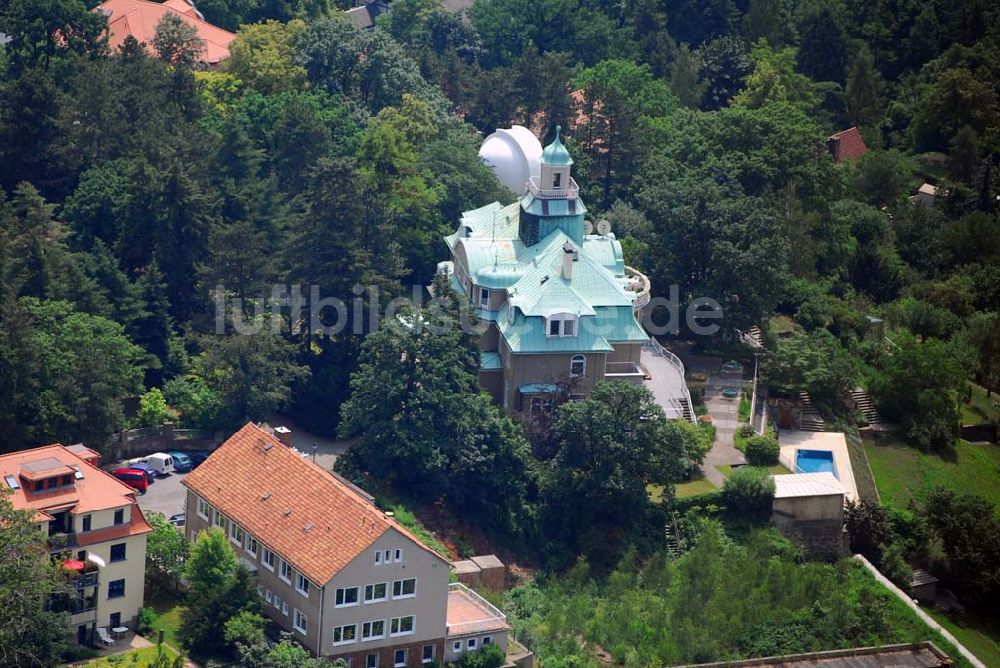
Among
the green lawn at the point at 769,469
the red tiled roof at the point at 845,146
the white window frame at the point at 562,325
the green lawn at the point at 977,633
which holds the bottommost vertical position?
the green lawn at the point at 977,633

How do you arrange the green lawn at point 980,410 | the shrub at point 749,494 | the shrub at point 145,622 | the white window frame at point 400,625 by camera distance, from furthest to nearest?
1. the green lawn at point 980,410
2. the shrub at point 749,494
3. the shrub at point 145,622
4. the white window frame at point 400,625

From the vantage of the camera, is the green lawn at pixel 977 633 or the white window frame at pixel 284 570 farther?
the green lawn at pixel 977 633

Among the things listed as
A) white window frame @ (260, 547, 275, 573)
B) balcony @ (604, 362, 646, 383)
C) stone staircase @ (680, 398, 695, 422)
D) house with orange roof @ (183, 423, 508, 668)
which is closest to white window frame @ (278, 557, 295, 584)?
house with orange roof @ (183, 423, 508, 668)

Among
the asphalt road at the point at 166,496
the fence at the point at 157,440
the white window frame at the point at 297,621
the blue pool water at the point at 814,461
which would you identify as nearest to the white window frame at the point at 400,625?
the white window frame at the point at 297,621

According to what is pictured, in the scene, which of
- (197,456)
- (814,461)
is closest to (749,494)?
(814,461)

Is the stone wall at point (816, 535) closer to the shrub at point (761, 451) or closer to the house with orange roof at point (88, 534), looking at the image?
the shrub at point (761, 451)

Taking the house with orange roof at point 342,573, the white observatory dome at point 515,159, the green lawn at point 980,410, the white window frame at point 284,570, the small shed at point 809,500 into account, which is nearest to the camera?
the house with orange roof at point 342,573
